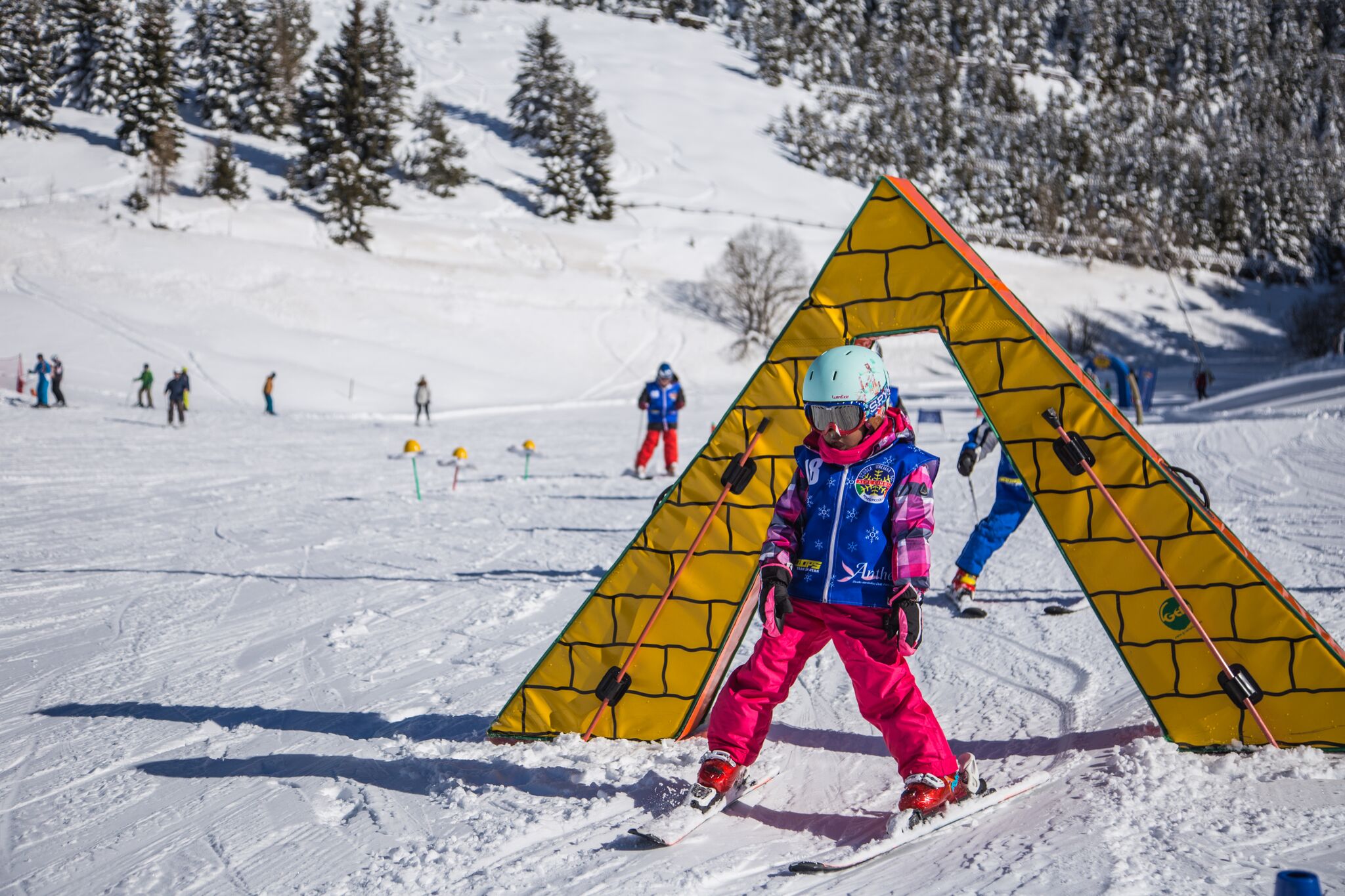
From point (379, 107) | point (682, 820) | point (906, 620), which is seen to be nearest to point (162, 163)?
point (379, 107)

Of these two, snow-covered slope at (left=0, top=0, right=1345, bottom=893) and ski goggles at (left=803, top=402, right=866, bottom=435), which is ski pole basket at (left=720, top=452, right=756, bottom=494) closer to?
ski goggles at (left=803, top=402, right=866, bottom=435)

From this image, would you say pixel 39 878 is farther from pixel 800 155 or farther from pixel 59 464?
pixel 800 155

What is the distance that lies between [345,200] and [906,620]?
4561 cm

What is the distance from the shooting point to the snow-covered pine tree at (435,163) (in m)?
56.1

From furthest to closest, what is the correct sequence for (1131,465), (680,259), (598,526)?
(680,259)
(598,526)
(1131,465)

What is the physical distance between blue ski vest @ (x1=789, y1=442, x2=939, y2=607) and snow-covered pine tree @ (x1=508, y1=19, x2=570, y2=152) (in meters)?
59.3

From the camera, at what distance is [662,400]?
14422mm

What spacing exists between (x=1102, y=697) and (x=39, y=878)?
4.76 m

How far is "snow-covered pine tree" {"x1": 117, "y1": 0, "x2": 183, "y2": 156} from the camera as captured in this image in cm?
4834

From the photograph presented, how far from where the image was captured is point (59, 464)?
49.8ft

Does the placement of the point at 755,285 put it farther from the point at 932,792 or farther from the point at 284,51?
the point at 932,792

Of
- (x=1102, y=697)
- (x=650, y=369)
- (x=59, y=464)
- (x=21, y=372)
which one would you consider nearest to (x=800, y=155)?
(x=650, y=369)

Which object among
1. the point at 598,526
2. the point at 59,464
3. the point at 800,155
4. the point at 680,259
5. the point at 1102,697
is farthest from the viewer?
the point at 800,155

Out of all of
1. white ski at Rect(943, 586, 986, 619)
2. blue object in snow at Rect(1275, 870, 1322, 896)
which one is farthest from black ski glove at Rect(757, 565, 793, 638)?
white ski at Rect(943, 586, 986, 619)
